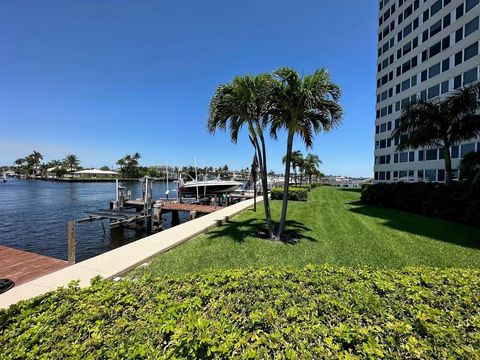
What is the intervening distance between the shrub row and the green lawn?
1.26 metres

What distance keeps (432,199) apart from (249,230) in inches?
434

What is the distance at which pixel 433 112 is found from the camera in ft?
47.3

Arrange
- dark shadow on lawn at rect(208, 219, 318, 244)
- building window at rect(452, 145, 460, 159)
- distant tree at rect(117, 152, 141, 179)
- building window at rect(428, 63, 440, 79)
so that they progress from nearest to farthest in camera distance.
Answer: dark shadow on lawn at rect(208, 219, 318, 244) < building window at rect(452, 145, 460, 159) < building window at rect(428, 63, 440, 79) < distant tree at rect(117, 152, 141, 179)

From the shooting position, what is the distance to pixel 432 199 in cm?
1343

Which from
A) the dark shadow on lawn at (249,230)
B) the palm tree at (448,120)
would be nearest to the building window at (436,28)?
the palm tree at (448,120)

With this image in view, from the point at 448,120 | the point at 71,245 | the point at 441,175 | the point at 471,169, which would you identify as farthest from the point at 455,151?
the point at 71,245

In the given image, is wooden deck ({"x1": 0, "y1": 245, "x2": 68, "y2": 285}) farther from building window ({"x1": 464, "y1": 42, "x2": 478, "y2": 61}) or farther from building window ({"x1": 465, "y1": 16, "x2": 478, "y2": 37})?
building window ({"x1": 465, "y1": 16, "x2": 478, "y2": 37})

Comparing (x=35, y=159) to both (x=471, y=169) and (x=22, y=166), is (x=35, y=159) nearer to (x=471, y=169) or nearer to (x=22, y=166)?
(x=22, y=166)

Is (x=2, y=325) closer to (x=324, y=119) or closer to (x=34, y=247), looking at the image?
(x=324, y=119)

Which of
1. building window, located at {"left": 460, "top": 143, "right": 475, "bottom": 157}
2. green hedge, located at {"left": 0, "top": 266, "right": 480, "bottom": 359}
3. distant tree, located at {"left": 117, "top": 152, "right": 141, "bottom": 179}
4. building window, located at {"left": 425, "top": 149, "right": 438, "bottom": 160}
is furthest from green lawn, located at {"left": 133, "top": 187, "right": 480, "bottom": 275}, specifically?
distant tree, located at {"left": 117, "top": 152, "right": 141, "bottom": 179}

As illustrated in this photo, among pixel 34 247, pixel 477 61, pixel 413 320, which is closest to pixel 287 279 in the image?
pixel 413 320

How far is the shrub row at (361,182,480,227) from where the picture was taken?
10984 millimetres

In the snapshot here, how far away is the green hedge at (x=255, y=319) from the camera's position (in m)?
1.80

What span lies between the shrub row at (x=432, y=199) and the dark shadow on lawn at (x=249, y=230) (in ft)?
23.8
